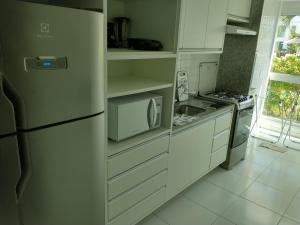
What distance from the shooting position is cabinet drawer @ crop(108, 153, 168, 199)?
5.21 feet

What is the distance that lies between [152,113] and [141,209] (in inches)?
31.2

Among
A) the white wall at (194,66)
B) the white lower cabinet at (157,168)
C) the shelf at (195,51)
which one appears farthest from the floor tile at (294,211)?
the shelf at (195,51)

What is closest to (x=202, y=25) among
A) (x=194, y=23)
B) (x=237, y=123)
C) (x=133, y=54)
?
(x=194, y=23)

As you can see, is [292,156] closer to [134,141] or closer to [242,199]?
[242,199]

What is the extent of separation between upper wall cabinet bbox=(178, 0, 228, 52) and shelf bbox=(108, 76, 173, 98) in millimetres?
359

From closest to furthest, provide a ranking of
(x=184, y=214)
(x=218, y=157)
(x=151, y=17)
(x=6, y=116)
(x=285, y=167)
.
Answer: (x=6, y=116), (x=151, y=17), (x=184, y=214), (x=218, y=157), (x=285, y=167)

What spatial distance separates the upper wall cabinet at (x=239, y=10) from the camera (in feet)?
8.53

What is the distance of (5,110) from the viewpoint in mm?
860

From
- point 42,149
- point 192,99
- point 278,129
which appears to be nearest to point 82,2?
point 42,149

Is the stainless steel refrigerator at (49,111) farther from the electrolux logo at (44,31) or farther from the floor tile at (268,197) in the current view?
the floor tile at (268,197)

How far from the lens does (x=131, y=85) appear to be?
1.70 meters

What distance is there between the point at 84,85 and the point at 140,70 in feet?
3.43

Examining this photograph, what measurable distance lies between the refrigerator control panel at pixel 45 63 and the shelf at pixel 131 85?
1.46ft

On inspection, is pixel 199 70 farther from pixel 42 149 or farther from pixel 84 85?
pixel 42 149
